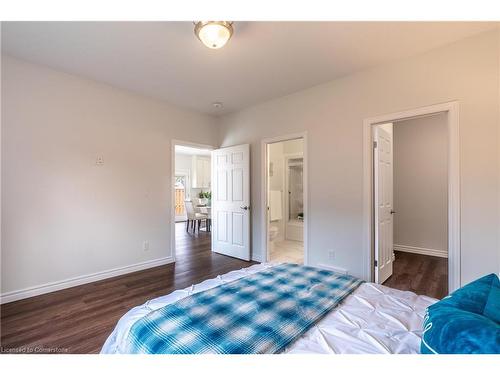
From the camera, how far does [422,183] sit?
4.31 m

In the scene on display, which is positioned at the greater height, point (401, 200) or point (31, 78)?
point (31, 78)

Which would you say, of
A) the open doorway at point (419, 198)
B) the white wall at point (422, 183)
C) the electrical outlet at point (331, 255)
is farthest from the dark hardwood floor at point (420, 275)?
the electrical outlet at point (331, 255)

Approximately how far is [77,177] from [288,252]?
3513mm

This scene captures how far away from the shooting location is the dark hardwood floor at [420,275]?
2.75 metres

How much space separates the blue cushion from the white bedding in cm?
20

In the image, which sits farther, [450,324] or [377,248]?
[377,248]

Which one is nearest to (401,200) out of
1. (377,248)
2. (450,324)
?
(377,248)

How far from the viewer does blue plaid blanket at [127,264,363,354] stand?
3.13ft

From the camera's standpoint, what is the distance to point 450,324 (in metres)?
0.74

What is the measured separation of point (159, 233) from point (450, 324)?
369cm

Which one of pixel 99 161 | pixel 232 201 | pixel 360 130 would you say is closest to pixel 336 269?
pixel 360 130

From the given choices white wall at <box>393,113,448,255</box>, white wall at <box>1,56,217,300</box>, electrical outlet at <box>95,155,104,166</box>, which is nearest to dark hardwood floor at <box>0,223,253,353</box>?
white wall at <box>1,56,217,300</box>

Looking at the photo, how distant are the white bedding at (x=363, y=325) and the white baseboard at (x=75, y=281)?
7.11 feet
